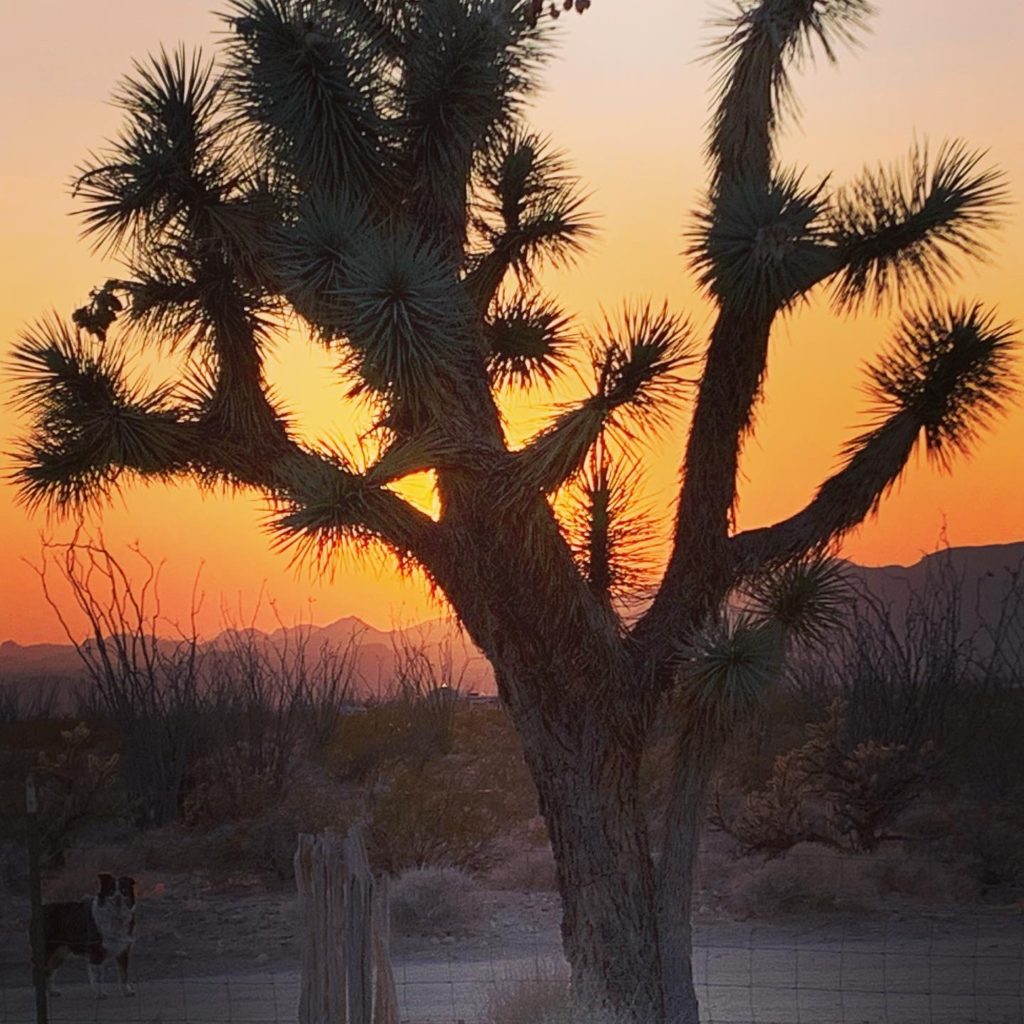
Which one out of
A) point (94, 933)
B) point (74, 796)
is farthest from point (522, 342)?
point (74, 796)

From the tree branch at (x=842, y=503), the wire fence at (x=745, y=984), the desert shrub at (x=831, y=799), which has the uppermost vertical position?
the tree branch at (x=842, y=503)

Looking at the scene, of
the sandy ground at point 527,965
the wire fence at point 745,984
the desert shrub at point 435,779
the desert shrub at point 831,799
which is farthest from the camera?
the desert shrub at point 435,779

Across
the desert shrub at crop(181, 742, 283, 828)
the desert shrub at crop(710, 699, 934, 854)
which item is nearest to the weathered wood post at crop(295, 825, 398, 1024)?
the desert shrub at crop(710, 699, 934, 854)

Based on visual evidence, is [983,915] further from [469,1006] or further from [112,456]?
[112,456]

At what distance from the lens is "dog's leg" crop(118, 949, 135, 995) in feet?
32.6

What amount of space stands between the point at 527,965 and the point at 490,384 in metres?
3.98

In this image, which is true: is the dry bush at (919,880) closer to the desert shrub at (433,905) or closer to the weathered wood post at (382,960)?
the desert shrub at (433,905)

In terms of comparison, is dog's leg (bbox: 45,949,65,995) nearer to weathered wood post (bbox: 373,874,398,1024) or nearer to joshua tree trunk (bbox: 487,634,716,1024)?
joshua tree trunk (bbox: 487,634,716,1024)

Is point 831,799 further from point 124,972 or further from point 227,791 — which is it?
point 124,972

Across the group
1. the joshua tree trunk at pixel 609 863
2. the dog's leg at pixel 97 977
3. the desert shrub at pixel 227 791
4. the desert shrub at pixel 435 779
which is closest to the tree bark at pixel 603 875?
the joshua tree trunk at pixel 609 863

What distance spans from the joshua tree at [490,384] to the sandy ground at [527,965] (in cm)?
141

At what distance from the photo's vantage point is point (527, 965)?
9867mm

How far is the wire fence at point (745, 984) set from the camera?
8609mm

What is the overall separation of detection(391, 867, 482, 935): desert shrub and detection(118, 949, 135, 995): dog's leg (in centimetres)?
239
